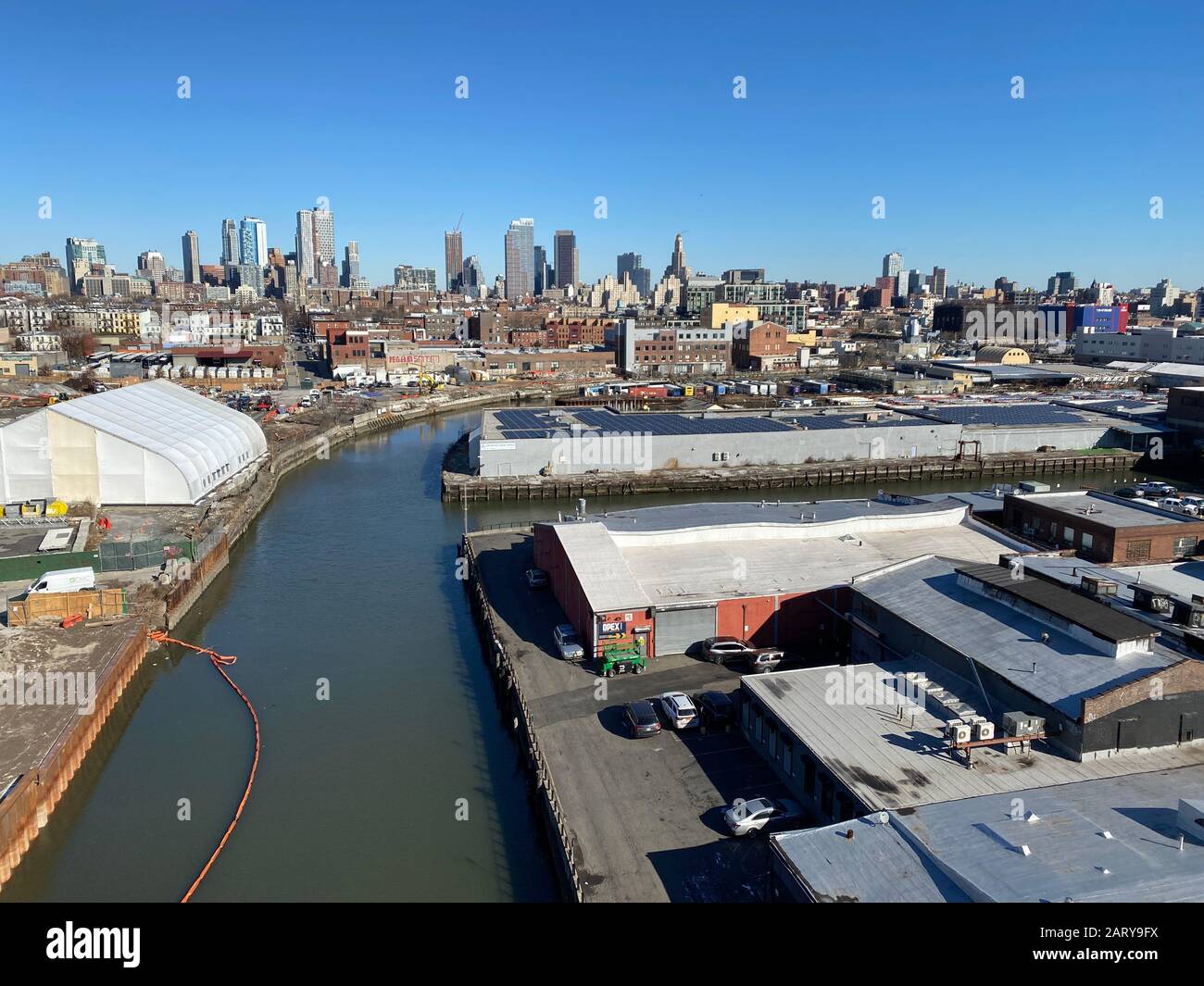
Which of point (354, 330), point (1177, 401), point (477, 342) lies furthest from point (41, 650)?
point (477, 342)

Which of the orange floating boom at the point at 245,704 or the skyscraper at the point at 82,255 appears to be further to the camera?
the skyscraper at the point at 82,255

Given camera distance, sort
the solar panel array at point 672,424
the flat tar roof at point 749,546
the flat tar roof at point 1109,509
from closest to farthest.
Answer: the flat tar roof at point 749,546
the flat tar roof at point 1109,509
the solar panel array at point 672,424

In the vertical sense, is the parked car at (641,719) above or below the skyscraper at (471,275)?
below

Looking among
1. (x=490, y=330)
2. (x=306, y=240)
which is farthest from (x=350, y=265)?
(x=490, y=330)

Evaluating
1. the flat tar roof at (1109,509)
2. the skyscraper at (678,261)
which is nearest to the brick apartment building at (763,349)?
the flat tar roof at (1109,509)

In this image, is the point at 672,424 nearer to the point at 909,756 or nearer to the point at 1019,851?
the point at 909,756

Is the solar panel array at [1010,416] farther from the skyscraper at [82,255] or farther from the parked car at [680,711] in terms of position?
the skyscraper at [82,255]

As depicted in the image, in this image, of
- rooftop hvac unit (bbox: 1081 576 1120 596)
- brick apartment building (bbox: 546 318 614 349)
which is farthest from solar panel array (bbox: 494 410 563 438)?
brick apartment building (bbox: 546 318 614 349)
